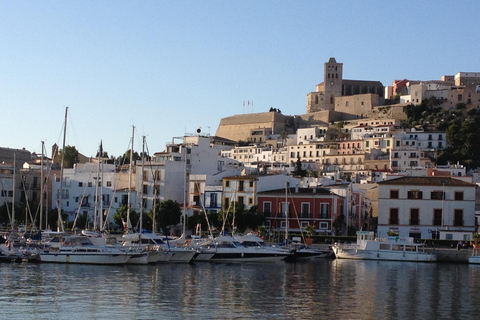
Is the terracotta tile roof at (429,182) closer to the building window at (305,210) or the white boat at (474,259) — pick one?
the building window at (305,210)

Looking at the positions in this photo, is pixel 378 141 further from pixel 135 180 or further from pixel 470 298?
pixel 470 298

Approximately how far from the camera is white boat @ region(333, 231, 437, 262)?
208 feet

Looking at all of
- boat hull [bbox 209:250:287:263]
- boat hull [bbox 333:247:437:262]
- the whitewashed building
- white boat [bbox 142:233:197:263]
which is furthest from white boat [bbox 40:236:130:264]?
the whitewashed building

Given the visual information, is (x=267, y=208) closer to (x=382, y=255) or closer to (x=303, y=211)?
(x=303, y=211)

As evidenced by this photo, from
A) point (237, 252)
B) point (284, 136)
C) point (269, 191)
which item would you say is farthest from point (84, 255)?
point (284, 136)

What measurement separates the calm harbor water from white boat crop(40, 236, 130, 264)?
1.18 meters

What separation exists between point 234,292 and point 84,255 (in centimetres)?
1529

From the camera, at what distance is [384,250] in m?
63.9

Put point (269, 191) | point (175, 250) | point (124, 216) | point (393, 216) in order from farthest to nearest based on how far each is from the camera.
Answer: point (269, 191), point (124, 216), point (393, 216), point (175, 250)

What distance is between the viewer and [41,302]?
112 ft

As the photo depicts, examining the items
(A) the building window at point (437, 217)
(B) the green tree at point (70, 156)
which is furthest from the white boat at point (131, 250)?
(B) the green tree at point (70, 156)

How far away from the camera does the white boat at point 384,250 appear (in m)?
63.3

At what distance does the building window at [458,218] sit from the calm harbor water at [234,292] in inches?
579

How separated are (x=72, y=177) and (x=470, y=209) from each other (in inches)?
1470
